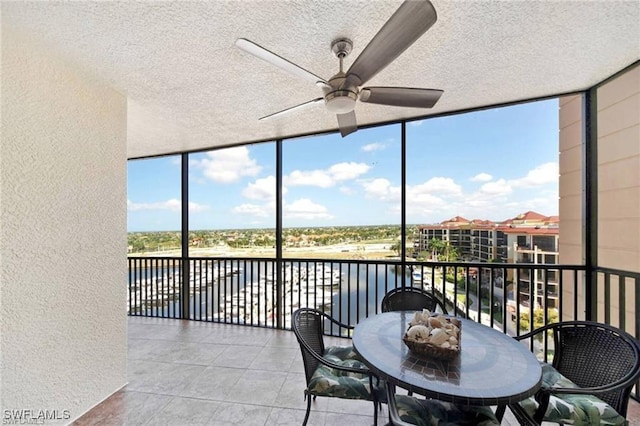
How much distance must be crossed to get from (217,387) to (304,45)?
2.86 m

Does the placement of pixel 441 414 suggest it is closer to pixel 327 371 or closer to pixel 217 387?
pixel 327 371

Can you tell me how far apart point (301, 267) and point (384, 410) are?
195 centimetres

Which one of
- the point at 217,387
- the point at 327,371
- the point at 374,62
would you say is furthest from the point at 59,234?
the point at 374,62

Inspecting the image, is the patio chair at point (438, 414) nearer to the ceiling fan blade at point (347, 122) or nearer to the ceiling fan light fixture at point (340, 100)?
the ceiling fan light fixture at point (340, 100)

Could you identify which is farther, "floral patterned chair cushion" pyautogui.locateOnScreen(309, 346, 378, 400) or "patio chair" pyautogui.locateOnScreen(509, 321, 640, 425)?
"floral patterned chair cushion" pyautogui.locateOnScreen(309, 346, 378, 400)

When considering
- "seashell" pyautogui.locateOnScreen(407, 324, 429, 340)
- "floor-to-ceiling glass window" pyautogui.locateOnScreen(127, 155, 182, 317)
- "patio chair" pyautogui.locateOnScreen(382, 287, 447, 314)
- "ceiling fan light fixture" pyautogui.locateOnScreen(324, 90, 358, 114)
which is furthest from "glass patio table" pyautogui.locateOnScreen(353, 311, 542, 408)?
"floor-to-ceiling glass window" pyautogui.locateOnScreen(127, 155, 182, 317)

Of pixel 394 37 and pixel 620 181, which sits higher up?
pixel 394 37

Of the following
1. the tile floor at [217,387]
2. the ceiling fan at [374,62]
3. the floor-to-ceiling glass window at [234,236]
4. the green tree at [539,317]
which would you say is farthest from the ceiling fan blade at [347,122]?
the green tree at [539,317]

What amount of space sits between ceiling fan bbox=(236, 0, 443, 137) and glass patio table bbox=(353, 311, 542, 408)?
1.48 m

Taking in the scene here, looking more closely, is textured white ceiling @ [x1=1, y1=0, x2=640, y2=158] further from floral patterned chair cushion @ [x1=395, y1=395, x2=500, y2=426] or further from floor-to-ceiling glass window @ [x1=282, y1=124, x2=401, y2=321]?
floral patterned chair cushion @ [x1=395, y1=395, x2=500, y2=426]

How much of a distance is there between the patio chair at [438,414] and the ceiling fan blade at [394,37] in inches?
66.4

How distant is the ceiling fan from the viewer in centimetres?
112

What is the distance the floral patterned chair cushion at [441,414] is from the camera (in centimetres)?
127

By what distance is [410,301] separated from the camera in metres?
2.36
